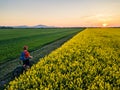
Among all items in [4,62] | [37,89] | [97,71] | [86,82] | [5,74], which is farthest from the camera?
[4,62]

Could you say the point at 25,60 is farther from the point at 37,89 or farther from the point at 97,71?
the point at 37,89

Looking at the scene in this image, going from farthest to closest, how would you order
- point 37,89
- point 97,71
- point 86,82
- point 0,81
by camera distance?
point 0,81 < point 97,71 < point 86,82 < point 37,89

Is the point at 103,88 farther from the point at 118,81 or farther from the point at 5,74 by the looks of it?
the point at 5,74

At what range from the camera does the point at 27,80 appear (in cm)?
1055

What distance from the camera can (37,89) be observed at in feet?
30.0

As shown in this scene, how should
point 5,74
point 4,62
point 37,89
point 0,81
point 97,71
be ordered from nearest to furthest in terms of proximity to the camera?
point 37,89, point 97,71, point 0,81, point 5,74, point 4,62

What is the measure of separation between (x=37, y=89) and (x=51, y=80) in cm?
149

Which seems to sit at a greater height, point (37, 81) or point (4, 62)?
point (37, 81)

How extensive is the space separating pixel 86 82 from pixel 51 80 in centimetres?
150

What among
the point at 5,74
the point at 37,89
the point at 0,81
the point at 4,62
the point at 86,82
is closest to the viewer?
the point at 37,89

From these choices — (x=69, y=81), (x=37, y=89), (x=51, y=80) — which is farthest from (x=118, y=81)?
(x=37, y=89)

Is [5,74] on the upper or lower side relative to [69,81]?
lower

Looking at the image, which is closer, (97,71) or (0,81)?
(97,71)

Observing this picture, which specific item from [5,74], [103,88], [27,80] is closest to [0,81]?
[5,74]
